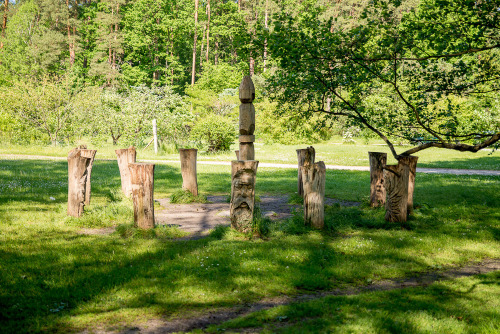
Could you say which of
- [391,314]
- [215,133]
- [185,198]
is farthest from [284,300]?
[215,133]

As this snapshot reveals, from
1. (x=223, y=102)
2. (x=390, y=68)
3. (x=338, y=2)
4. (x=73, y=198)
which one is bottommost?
(x=73, y=198)

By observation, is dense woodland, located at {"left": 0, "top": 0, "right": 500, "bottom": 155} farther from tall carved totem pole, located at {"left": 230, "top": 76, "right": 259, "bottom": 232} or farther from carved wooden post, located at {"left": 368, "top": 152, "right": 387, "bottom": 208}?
tall carved totem pole, located at {"left": 230, "top": 76, "right": 259, "bottom": 232}

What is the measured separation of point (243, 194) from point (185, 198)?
3.65 meters

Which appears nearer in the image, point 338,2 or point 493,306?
point 493,306

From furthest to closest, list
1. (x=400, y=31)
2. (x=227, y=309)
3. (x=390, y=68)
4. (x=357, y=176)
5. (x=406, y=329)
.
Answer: (x=357, y=176) → (x=390, y=68) → (x=400, y=31) → (x=227, y=309) → (x=406, y=329)

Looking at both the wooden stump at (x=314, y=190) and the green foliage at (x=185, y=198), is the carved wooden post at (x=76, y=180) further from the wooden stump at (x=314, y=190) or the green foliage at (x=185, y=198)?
the wooden stump at (x=314, y=190)

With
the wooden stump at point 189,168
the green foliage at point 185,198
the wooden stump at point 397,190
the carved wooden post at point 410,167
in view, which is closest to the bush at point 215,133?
the wooden stump at point 189,168

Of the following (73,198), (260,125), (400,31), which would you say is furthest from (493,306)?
(260,125)

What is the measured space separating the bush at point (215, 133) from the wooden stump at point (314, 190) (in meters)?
16.4

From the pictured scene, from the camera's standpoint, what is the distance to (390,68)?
832cm

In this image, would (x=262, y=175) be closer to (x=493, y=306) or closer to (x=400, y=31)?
(x=400, y=31)

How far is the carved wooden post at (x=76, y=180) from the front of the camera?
7.71m

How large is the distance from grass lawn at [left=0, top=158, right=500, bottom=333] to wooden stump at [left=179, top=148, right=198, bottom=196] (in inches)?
67.0

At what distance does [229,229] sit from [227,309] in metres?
2.83
